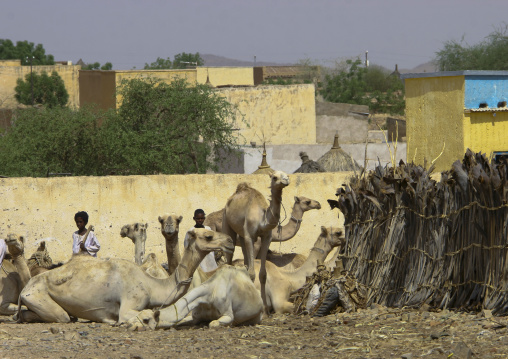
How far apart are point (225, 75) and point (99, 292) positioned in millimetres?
48217

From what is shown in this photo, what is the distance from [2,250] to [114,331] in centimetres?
208

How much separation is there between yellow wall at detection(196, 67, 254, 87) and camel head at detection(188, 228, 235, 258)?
140ft

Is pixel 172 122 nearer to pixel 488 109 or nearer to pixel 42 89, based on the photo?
pixel 488 109

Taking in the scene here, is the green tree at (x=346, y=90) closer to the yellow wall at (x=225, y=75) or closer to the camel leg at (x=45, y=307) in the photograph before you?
the yellow wall at (x=225, y=75)

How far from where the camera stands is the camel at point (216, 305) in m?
9.27

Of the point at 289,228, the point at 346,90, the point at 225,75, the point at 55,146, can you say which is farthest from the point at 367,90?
the point at 289,228

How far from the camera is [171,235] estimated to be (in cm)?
1050

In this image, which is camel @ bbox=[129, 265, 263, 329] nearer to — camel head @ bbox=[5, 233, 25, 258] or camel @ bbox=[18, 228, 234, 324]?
camel @ bbox=[18, 228, 234, 324]

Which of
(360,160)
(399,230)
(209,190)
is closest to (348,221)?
(399,230)

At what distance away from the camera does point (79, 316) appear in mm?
10055

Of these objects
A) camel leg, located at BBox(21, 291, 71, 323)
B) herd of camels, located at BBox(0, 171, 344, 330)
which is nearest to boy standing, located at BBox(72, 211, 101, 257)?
herd of camels, located at BBox(0, 171, 344, 330)

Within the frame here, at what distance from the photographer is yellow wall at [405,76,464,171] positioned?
794 inches

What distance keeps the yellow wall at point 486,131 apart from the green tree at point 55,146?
36.1 feet

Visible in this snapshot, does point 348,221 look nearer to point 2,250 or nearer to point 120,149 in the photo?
point 2,250
